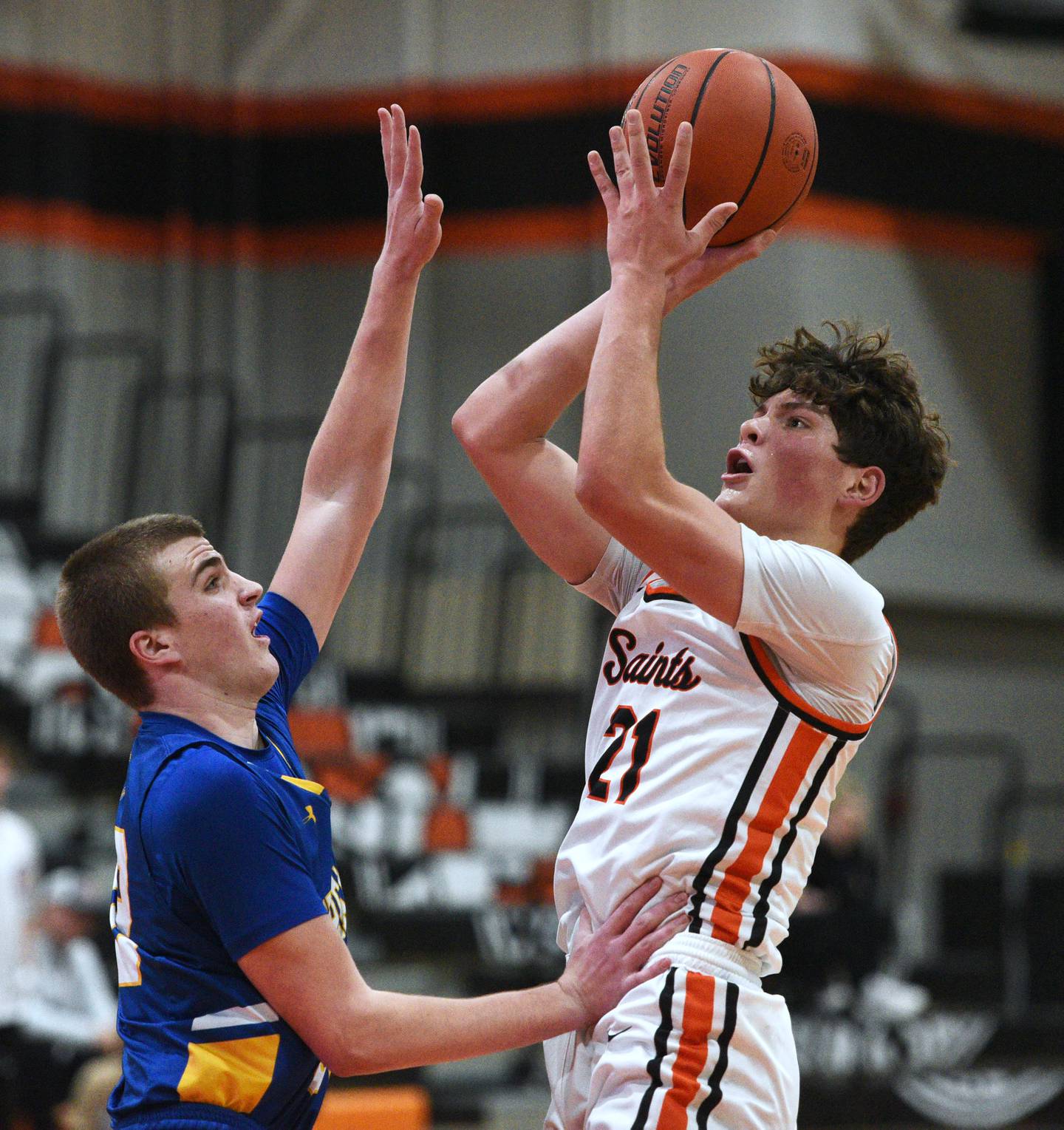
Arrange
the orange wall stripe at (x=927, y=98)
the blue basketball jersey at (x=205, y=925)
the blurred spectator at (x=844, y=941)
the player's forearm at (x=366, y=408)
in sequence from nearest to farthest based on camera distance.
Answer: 1. the blue basketball jersey at (x=205, y=925)
2. the player's forearm at (x=366, y=408)
3. the blurred spectator at (x=844, y=941)
4. the orange wall stripe at (x=927, y=98)

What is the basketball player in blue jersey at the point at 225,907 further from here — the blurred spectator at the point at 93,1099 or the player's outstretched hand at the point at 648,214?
the blurred spectator at the point at 93,1099

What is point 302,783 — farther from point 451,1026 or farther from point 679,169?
point 679,169

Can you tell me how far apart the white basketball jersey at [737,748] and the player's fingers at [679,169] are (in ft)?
1.69

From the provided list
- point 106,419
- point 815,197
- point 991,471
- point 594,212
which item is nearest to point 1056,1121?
point 991,471

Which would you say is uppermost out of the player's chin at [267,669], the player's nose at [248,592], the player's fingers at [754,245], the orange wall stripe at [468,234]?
the orange wall stripe at [468,234]

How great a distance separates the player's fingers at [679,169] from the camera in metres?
2.55

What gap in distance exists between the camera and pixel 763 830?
265 cm

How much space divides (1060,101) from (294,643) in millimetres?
9949

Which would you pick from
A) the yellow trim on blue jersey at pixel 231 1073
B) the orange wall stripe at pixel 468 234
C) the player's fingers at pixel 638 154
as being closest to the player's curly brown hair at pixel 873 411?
the player's fingers at pixel 638 154

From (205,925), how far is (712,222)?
4.21ft

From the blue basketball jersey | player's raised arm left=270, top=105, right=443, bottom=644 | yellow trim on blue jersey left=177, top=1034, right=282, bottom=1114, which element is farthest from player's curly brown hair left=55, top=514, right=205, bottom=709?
yellow trim on blue jersey left=177, top=1034, right=282, bottom=1114

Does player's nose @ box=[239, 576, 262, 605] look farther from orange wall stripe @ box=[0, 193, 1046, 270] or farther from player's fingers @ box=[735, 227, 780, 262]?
orange wall stripe @ box=[0, 193, 1046, 270]

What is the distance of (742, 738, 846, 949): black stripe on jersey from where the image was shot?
263 cm

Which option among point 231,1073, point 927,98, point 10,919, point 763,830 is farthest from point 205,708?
point 927,98
